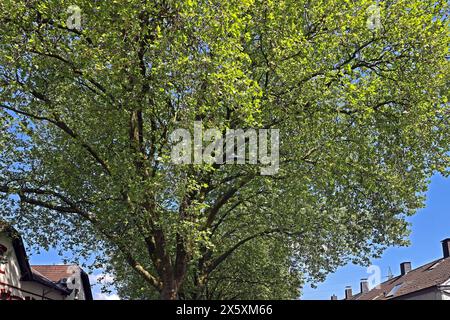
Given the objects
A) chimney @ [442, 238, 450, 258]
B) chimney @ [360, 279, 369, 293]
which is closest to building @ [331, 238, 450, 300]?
chimney @ [442, 238, 450, 258]

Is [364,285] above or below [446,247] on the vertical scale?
below

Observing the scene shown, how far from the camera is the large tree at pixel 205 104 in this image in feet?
42.1

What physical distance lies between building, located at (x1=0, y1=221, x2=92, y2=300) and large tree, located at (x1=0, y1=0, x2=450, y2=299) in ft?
14.5

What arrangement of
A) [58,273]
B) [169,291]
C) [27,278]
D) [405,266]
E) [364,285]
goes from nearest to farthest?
1. [169,291]
2. [27,278]
3. [58,273]
4. [405,266]
5. [364,285]

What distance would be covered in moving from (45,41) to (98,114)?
266 cm

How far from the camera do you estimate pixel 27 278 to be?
2752 centimetres

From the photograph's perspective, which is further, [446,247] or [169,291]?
[446,247]

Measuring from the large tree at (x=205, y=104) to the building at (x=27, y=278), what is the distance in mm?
4430

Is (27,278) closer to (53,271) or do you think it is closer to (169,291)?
(53,271)

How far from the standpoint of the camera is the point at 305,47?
1412 centimetres

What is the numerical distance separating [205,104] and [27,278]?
19.6 metres

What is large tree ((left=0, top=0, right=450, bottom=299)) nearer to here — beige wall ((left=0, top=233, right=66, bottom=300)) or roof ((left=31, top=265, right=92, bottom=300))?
beige wall ((left=0, top=233, right=66, bottom=300))

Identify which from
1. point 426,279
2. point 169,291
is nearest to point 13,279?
point 169,291

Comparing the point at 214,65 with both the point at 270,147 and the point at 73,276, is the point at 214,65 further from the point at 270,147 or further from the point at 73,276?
the point at 73,276
